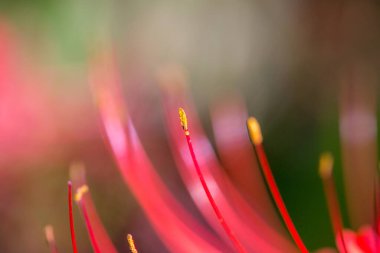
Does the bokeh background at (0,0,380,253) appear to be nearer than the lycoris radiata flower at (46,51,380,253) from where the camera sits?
No

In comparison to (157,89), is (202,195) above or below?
below

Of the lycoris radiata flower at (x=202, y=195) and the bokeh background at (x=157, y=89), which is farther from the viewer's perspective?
the bokeh background at (x=157, y=89)

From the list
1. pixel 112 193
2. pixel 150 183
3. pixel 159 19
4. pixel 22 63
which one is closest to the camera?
pixel 150 183

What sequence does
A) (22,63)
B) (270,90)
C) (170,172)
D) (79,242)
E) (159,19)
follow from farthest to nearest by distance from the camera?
(159,19) → (270,90) → (22,63) → (170,172) → (79,242)

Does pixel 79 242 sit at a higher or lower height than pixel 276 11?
lower

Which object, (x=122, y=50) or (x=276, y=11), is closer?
(x=122, y=50)

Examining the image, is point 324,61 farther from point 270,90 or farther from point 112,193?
point 112,193

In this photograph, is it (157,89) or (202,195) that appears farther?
(157,89)

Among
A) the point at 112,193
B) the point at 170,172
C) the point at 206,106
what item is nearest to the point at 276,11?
the point at 206,106
